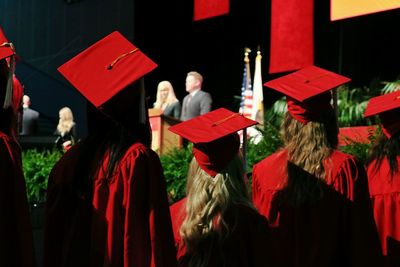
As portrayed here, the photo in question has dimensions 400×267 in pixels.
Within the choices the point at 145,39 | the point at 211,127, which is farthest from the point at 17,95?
the point at 145,39

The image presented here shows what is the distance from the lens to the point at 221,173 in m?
4.10

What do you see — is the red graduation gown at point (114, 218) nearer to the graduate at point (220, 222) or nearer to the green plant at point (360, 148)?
the graduate at point (220, 222)

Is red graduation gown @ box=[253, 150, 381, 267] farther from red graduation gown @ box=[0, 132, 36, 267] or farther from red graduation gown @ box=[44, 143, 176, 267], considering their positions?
red graduation gown @ box=[0, 132, 36, 267]

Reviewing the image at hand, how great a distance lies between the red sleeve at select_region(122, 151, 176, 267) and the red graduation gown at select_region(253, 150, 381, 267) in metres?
1.09

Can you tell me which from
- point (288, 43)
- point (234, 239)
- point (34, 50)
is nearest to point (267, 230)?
point (234, 239)

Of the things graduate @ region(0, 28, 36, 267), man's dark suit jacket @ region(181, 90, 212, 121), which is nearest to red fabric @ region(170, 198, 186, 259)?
graduate @ region(0, 28, 36, 267)

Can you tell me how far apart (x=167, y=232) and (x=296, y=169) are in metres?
1.19

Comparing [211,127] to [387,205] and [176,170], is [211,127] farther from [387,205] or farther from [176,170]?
[176,170]

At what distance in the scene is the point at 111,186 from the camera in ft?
11.6

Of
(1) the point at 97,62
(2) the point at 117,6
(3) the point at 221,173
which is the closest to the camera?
(1) the point at 97,62

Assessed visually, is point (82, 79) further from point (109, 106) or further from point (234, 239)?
point (234, 239)

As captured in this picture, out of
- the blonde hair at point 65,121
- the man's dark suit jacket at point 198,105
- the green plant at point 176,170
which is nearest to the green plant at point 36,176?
the green plant at point 176,170

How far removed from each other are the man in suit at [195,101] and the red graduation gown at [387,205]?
5.87 metres

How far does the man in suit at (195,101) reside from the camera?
35.9 ft
